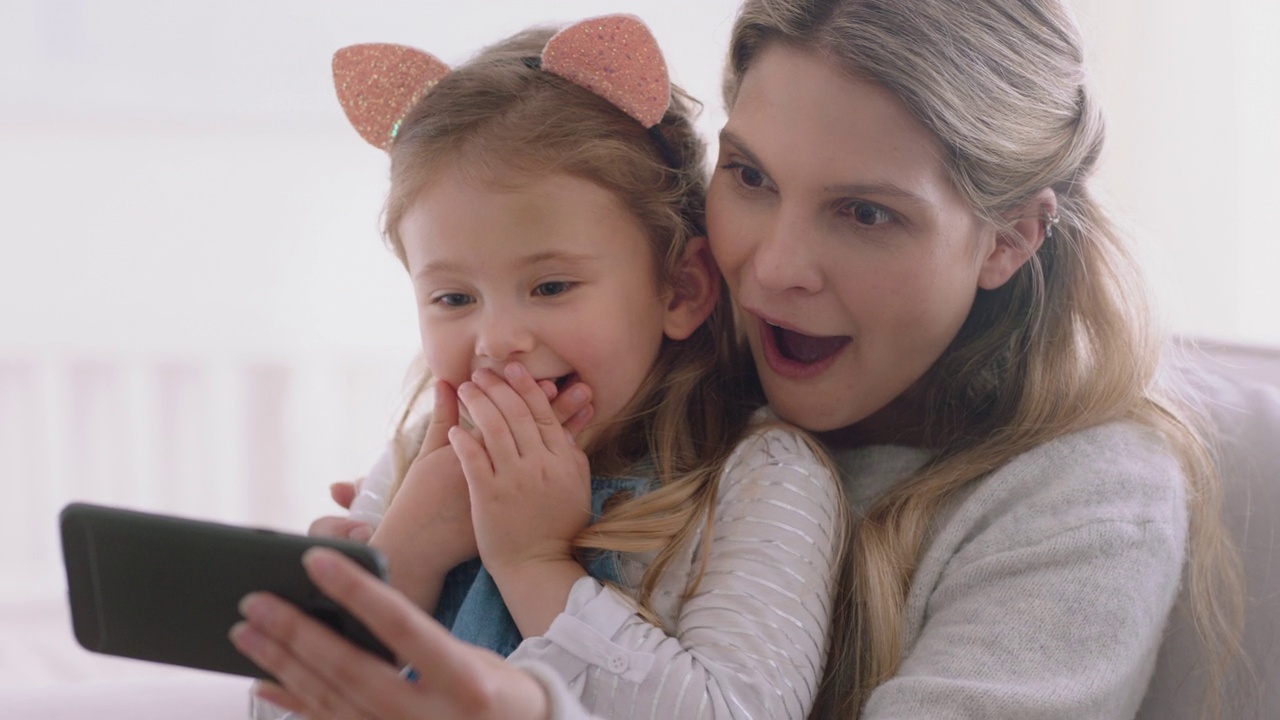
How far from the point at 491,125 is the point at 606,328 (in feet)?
0.71

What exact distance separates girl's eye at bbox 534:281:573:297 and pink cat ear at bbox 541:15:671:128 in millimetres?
184

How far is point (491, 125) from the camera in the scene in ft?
3.67

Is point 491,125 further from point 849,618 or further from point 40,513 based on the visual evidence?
point 40,513

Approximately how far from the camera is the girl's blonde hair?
108cm

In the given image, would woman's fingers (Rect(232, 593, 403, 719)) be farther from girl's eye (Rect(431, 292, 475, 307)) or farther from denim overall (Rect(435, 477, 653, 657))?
girl's eye (Rect(431, 292, 475, 307))

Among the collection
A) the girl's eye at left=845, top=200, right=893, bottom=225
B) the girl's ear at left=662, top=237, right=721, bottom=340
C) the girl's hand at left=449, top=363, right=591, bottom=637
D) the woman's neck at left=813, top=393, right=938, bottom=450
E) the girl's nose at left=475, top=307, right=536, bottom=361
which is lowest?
the woman's neck at left=813, top=393, right=938, bottom=450

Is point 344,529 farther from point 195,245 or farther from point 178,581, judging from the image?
point 195,245

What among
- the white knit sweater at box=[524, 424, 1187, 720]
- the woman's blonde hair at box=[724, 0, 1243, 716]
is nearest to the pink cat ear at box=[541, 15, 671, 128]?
the woman's blonde hair at box=[724, 0, 1243, 716]

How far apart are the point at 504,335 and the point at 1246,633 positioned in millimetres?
735

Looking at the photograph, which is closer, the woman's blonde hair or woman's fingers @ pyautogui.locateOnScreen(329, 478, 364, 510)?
the woman's blonde hair

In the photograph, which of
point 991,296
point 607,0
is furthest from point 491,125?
point 607,0

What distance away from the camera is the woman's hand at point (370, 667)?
0.69 m

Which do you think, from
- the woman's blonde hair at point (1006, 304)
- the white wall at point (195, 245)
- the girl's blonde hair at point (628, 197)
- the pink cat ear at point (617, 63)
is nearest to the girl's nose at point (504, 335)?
the girl's blonde hair at point (628, 197)

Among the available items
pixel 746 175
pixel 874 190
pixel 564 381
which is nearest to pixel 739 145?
pixel 746 175
